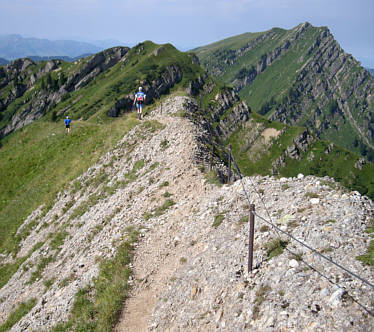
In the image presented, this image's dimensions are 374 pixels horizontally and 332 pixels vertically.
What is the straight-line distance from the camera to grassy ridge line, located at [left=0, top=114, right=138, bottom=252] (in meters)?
28.0

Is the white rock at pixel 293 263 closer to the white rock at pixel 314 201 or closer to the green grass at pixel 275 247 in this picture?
the green grass at pixel 275 247

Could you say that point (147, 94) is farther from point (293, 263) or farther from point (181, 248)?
point (293, 263)

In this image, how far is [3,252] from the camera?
24078 mm

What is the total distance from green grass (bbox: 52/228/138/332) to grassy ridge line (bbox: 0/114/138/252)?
14269mm

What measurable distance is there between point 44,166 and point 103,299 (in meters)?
27.3

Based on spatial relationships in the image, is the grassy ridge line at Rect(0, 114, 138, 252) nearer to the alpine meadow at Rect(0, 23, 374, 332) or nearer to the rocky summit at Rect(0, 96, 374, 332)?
the alpine meadow at Rect(0, 23, 374, 332)

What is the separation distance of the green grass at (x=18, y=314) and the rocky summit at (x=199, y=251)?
14.3 inches

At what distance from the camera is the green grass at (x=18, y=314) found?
48.6ft

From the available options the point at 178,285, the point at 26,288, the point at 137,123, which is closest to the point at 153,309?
the point at 178,285

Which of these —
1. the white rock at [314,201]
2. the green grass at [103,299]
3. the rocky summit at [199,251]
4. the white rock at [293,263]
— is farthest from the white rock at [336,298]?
the green grass at [103,299]

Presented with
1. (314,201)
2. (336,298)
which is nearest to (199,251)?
(314,201)

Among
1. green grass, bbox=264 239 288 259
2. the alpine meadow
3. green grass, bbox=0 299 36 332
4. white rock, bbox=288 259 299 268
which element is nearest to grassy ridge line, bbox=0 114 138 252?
the alpine meadow

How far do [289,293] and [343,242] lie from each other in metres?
2.74

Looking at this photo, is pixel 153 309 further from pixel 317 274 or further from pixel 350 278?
pixel 350 278
